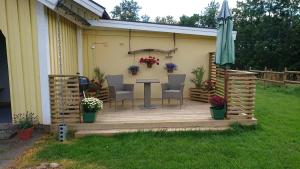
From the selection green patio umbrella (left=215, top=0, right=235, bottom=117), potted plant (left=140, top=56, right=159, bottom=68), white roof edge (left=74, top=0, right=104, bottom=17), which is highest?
white roof edge (left=74, top=0, right=104, bottom=17)

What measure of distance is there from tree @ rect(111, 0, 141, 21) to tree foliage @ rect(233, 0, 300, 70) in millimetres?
18233

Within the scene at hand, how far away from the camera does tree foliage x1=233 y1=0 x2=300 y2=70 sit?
2727 centimetres

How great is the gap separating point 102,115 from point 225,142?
296 centimetres

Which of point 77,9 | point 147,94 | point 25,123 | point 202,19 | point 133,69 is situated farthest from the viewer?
point 202,19

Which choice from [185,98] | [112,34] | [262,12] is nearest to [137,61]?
[112,34]

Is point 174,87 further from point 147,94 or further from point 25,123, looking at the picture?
point 25,123

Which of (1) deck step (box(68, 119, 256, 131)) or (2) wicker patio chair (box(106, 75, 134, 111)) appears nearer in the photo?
(1) deck step (box(68, 119, 256, 131))

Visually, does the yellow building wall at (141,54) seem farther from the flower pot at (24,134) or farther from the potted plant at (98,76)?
the flower pot at (24,134)

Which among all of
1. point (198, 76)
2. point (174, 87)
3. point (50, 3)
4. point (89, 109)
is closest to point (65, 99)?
point (89, 109)

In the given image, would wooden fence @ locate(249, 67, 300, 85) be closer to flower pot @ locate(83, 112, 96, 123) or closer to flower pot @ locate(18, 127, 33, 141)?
flower pot @ locate(83, 112, 96, 123)

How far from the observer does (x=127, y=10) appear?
44.7m

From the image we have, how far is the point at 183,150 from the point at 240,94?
7.13ft

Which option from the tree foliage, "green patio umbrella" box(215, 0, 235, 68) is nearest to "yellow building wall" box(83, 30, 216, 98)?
"green patio umbrella" box(215, 0, 235, 68)

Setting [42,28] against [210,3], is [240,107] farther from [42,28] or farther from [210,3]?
[210,3]
